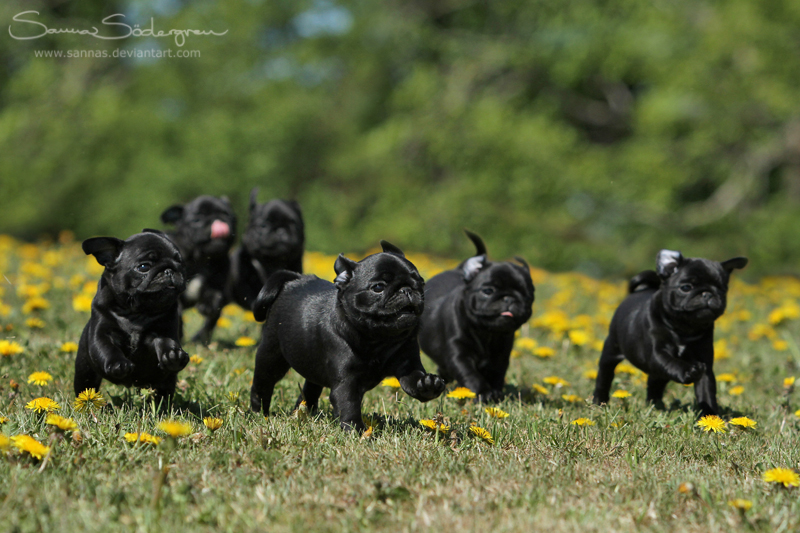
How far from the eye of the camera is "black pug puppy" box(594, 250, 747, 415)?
4.84 meters

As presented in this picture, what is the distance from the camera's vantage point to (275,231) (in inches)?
263

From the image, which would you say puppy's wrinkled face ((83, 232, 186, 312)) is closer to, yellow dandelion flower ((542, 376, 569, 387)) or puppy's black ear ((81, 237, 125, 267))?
puppy's black ear ((81, 237, 125, 267))

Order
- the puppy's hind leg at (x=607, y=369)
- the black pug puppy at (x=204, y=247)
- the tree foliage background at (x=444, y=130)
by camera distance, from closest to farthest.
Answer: the puppy's hind leg at (x=607, y=369) → the black pug puppy at (x=204, y=247) → the tree foliage background at (x=444, y=130)

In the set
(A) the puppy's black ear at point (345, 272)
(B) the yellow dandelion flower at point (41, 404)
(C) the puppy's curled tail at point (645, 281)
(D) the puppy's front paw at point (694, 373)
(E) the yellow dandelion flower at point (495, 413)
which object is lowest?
(B) the yellow dandelion flower at point (41, 404)

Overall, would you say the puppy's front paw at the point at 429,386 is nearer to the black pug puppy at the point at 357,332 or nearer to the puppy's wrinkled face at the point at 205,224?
the black pug puppy at the point at 357,332

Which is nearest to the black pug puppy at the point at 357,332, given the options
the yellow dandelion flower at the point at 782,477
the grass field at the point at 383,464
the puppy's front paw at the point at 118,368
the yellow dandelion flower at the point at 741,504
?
the grass field at the point at 383,464

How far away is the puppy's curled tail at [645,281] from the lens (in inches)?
225

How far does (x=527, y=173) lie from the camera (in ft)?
56.2

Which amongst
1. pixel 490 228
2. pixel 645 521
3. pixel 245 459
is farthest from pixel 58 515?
pixel 490 228

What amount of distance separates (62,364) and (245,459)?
2483mm

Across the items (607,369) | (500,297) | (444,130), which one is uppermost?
(444,130)

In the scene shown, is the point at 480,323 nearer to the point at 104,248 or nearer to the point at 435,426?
the point at 435,426

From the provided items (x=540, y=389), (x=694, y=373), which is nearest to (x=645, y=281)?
(x=540, y=389)

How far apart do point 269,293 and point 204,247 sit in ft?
8.34
